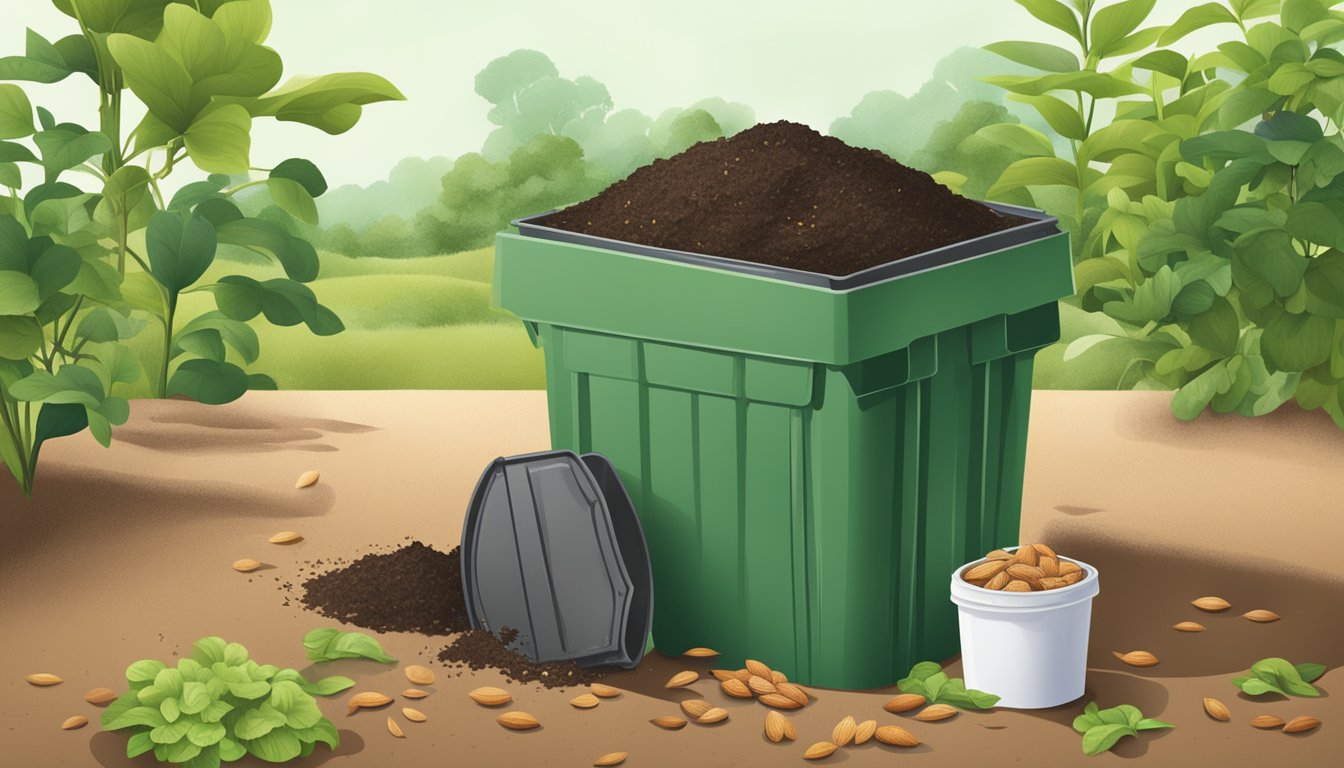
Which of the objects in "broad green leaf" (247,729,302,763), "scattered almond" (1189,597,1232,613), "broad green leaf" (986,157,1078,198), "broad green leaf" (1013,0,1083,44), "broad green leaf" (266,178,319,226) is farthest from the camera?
"broad green leaf" (1013,0,1083,44)

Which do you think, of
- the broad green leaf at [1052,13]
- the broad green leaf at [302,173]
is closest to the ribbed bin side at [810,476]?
the broad green leaf at [302,173]

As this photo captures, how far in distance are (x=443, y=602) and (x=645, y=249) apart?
99cm

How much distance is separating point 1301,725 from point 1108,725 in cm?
41

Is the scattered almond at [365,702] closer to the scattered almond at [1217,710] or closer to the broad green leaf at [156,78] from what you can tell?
the scattered almond at [1217,710]

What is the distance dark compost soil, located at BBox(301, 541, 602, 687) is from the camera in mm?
4152

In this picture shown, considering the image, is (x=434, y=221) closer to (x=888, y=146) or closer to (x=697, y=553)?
(x=888, y=146)

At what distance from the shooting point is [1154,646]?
442 cm

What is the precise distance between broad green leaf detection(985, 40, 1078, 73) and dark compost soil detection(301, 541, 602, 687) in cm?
280

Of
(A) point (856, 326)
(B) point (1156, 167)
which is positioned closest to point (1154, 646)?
(A) point (856, 326)

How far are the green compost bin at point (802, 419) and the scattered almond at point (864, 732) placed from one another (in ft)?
0.84

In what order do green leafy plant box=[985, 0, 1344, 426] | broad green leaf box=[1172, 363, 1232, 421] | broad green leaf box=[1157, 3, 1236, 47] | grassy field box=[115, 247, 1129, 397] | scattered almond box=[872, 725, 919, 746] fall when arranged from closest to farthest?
scattered almond box=[872, 725, 919, 746] → green leafy plant box=[985, 0, 1344, 426] → broad green leaf box=[1172, 363, 1232, 421] → broad green leaf box=[1157, 3, 1236, 47] → grassy field box=[115, 247, 1129, 397]

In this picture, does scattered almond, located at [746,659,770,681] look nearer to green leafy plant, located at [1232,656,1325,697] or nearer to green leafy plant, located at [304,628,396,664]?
green leafy plant, located at [304,628,396,664]

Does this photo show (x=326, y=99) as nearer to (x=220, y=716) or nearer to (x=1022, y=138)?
(x=1022, y=138)

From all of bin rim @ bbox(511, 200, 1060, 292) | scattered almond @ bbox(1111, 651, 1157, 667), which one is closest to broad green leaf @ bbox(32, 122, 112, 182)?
bin rim @ bbox(511, 200, 1060, 292)
